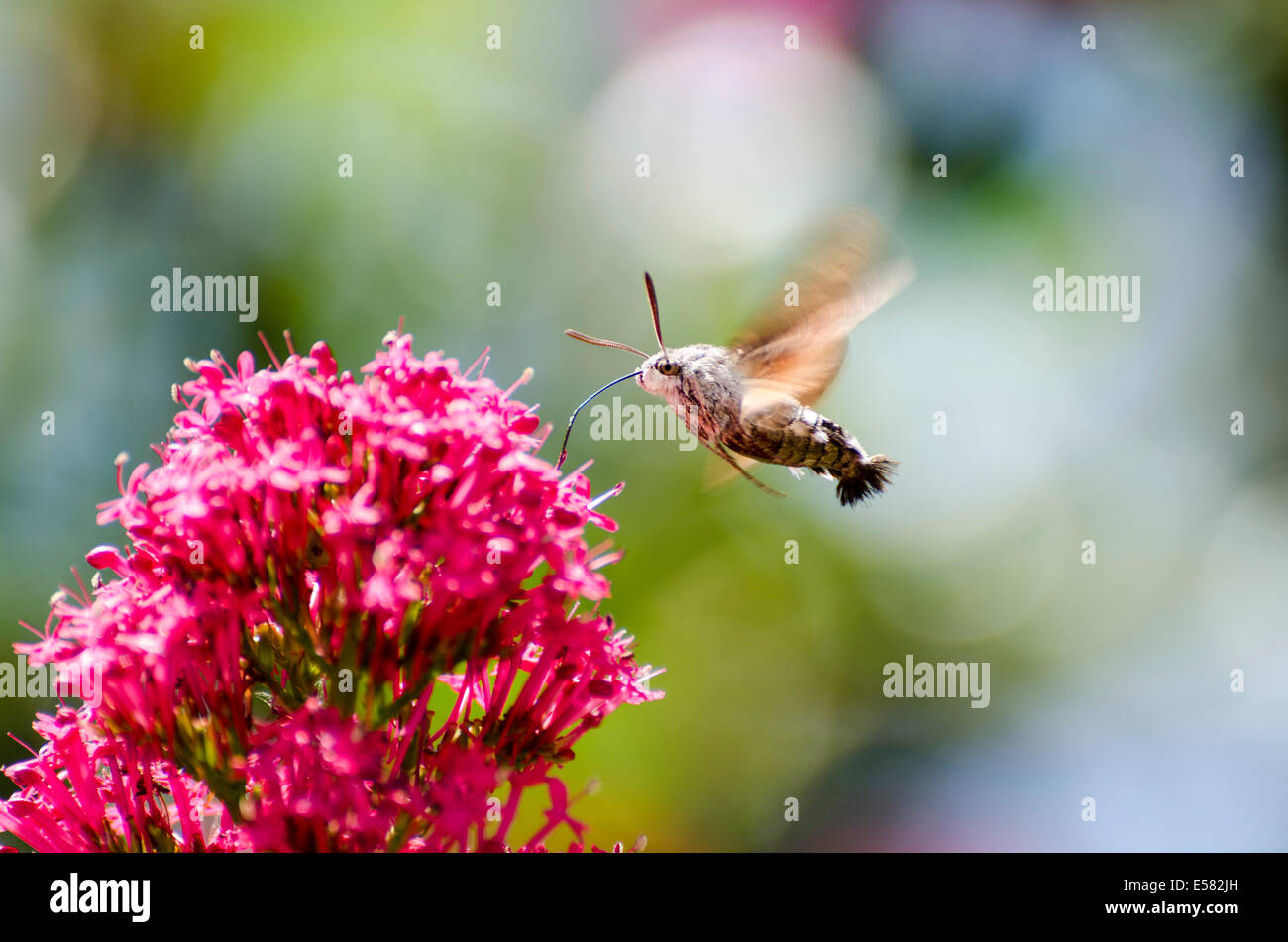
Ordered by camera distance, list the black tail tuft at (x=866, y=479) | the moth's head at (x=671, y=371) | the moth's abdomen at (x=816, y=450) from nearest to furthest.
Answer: the moth's head at (x=671, y=371) < the moth's abdomen at (x=816, y=450) < the black tail tuft at (x=866, y=479)

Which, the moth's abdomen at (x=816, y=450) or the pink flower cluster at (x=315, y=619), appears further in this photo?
the moth's abdomen at (x=816, y=450)

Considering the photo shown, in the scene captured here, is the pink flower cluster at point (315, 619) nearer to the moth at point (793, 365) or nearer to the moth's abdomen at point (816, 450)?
the moth at point (793, 365)

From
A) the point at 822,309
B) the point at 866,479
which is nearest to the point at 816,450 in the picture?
the point at 866,479

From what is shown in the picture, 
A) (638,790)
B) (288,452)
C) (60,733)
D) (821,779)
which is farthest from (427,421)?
(821,779)

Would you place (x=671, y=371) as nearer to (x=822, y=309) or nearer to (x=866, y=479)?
(x=822, y=309)

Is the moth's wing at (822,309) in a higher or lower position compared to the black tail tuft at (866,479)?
higher

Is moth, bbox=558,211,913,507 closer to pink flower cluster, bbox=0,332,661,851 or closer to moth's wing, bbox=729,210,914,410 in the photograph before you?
moth's wing, bbox=729,210,914,410

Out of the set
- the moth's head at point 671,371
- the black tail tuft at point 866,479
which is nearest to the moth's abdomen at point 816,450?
the black tail tuft at point 866,479

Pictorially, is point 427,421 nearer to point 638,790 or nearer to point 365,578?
point 365,578

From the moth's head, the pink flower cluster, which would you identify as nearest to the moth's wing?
the moth's head
